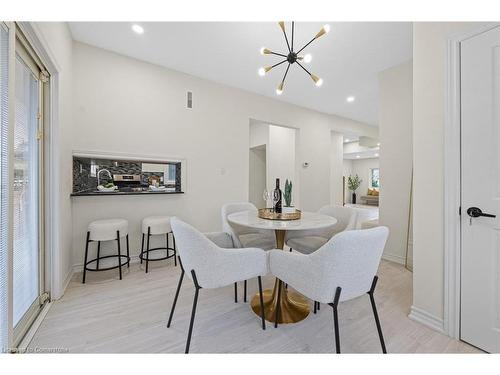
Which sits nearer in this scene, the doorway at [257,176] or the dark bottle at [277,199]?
the dark bottle at [277,199]

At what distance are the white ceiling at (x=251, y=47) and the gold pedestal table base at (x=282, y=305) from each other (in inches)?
86.6

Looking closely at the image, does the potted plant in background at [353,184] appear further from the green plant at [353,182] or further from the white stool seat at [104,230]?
the white stool seat at [104,230]

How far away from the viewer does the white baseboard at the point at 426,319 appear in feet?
5.10

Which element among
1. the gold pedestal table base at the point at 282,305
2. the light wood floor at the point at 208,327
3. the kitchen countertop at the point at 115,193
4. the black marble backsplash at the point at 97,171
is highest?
the black marble backsplash at the point at 97,171

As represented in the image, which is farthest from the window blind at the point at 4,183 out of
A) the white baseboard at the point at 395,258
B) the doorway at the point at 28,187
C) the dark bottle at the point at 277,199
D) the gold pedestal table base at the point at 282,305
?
the white baseboard at the point at 395,258

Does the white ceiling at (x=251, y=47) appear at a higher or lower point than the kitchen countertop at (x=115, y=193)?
higher

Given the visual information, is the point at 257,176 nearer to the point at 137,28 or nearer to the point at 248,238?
the point at 248,238

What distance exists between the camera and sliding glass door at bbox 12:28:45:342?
56.8 inches

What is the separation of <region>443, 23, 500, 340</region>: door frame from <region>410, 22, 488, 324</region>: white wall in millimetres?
33

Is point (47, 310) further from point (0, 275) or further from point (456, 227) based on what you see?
point (456, 227)

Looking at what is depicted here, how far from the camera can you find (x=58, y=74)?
6.47ft

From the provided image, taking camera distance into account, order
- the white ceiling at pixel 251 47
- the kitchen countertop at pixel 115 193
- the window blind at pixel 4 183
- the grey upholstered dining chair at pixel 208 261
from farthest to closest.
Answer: the kitchen countertop at pixel 115 193
the white ceiling at pixel 251 47
the grey upholstered dining chair at pixel 208 261
the window blind at pixel 4 183

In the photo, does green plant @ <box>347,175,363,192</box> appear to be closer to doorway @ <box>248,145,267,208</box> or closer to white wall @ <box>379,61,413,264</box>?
doorway @ <box>248,145,267,208</box>
